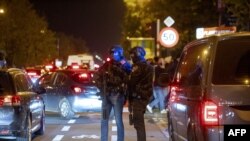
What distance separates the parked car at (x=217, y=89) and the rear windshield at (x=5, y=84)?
443 cm

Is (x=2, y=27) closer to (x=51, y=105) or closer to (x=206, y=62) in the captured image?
(x=51, y=105)

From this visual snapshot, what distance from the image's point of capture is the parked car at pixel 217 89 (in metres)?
6.95

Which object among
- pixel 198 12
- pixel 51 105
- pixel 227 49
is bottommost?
pixel 51 105

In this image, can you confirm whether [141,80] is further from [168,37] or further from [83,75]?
[168,37]

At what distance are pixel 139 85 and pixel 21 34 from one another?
2354 inches

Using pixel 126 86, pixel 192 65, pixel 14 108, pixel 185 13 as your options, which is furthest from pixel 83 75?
pixel 185 13

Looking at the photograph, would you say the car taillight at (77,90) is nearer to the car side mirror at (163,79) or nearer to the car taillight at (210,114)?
the car side mirror at (163,79)

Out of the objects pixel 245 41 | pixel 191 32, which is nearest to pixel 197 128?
pixel 245 41

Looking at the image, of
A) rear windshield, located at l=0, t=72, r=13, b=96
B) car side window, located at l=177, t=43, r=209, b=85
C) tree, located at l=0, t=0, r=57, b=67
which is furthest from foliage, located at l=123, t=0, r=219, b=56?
tree, located at l=0, t=0, r=57, b=67

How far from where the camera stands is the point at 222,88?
7039mm

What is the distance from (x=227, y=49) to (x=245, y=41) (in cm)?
27

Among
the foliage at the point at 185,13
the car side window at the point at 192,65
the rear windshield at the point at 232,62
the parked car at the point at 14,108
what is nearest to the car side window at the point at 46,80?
the parked car at the point at 14,108

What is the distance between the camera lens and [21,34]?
69.4m

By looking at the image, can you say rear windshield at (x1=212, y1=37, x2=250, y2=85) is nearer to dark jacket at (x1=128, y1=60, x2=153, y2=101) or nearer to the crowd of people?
the crowd of people
